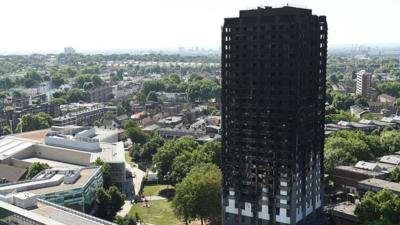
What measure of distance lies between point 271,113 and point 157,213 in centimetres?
3419

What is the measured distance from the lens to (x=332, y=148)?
107 metres

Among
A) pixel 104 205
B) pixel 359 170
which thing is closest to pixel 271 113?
pixel 104 205

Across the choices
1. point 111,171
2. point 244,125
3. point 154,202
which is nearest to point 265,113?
point 244,125

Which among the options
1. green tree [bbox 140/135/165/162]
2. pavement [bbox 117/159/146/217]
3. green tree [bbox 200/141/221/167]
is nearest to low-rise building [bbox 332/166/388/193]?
green tree [bbox 200/141/221/167]

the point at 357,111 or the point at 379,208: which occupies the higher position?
the point at 379,208

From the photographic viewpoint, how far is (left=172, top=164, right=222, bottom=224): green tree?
7944cm

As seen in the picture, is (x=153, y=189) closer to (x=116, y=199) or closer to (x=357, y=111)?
(x=116, y=199)

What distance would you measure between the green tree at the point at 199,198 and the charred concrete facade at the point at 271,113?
9.60 meters

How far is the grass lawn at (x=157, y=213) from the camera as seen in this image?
85.6 meters

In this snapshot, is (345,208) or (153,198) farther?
(153,198)

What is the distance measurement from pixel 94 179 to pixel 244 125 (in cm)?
3234

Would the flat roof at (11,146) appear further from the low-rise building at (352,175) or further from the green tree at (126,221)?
the low-rise building at (352,175)

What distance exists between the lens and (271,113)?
66125mm

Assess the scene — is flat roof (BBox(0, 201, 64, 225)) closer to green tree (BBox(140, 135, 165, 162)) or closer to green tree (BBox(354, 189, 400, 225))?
green tree (BBox(354, 189, 400, 225))
